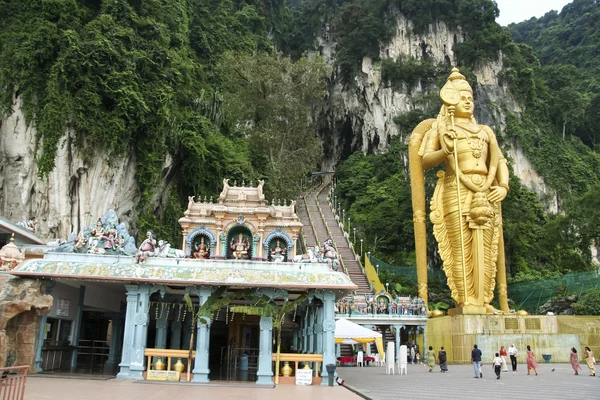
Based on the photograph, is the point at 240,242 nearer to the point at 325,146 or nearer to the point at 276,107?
the point at 276,107

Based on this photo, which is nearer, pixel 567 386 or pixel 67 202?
pixel 567 386

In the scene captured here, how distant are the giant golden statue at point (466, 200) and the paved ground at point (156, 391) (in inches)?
406

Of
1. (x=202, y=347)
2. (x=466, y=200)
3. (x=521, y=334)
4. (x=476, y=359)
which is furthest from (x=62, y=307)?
(x=466, y=200)

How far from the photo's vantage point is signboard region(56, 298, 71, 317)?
12.7m

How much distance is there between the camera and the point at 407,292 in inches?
1090

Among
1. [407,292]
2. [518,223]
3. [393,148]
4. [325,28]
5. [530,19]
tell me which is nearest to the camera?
[407,292]

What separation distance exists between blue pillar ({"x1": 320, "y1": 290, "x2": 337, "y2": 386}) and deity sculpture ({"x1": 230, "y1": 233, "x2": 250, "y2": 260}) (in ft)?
22.3

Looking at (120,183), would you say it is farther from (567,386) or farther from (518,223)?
(518,223)

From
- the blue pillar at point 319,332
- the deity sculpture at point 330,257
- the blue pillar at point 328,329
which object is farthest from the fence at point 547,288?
the blue pillar at point 328,329

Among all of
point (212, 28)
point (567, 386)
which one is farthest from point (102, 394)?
point (212, 28)

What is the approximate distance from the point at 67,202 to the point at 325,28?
39.3 metres

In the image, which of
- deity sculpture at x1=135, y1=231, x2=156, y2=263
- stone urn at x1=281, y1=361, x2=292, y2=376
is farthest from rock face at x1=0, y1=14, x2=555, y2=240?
stone urn at x1=281, y1=361, x2=292, y2=376

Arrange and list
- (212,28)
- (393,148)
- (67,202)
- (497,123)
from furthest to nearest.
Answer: (393,148) → (497,123) → (212,28) → (67,202)

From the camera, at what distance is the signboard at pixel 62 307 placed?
12.7m
